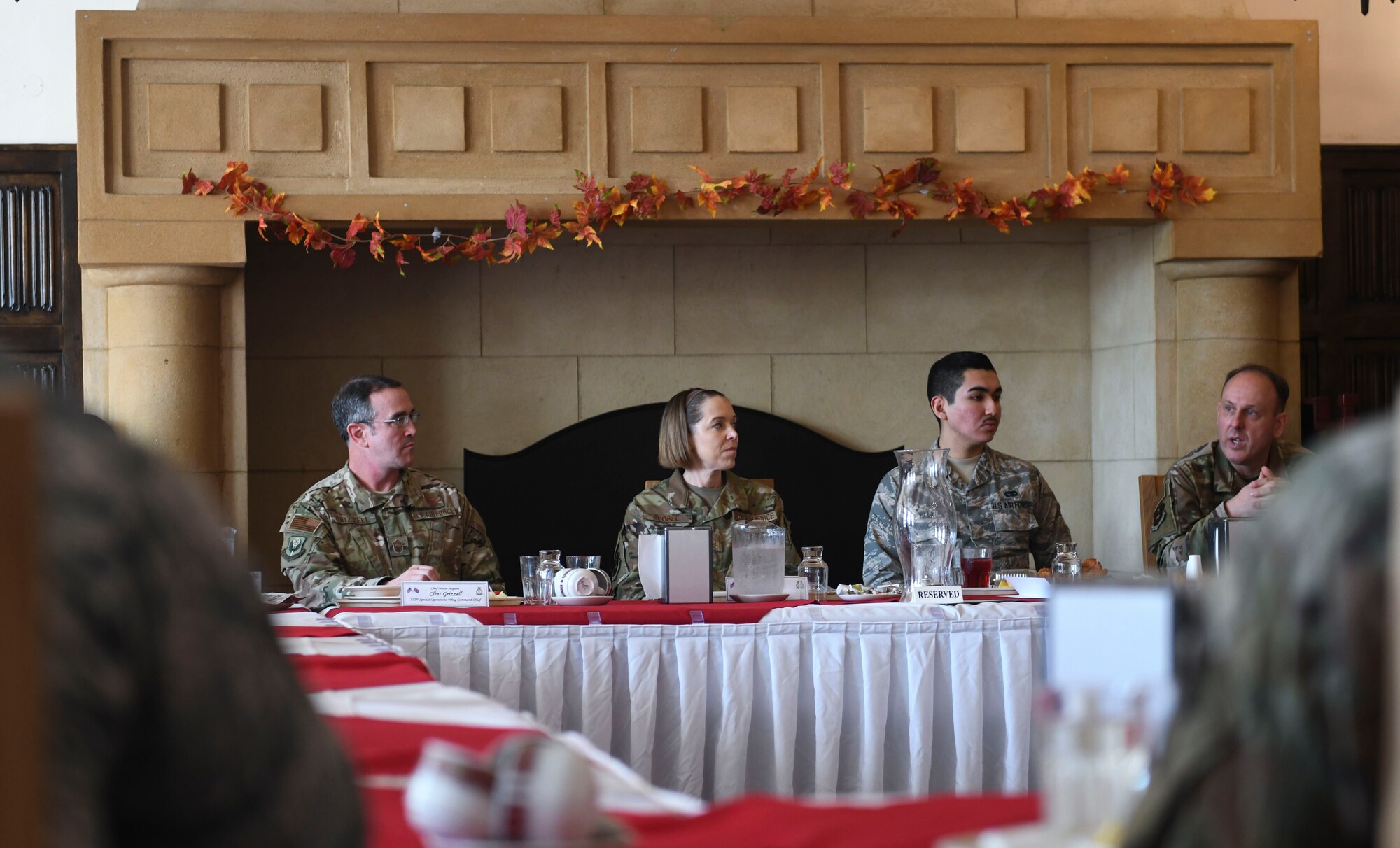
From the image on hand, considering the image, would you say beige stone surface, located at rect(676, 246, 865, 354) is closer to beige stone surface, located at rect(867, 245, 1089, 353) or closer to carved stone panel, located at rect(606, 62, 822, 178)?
beige stone surface, located at rect(867, 245, 1089, 353)

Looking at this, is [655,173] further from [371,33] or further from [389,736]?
[389,736]

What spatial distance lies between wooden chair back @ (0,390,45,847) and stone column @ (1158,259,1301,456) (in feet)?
17.6

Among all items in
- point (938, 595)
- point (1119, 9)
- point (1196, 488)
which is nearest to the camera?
point (938, 595)

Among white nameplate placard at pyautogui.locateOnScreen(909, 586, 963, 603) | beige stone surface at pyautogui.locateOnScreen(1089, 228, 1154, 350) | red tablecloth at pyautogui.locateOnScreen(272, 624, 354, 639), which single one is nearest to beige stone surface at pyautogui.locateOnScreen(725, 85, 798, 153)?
beige stone surface at pyautogui.locateOnScreen(1089, 228, 1154, 350)

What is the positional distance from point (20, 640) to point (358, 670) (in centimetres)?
158

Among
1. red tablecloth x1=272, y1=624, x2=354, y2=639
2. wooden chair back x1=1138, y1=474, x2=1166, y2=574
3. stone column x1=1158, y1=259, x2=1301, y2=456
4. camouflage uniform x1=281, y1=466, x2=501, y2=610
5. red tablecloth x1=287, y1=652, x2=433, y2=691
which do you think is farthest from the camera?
stone column x1=1158, y1=259, x2=1301, y2=456

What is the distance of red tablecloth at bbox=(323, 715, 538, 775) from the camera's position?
1.38 metres

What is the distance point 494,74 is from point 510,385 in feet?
4.47

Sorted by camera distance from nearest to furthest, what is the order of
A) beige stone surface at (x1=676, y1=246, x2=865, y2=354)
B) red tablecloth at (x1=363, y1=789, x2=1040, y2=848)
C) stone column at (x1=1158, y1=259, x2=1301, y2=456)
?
red tablecloth at (x1=363, y1=789, x2=1040, y2=848)
stone column at (x1=1158, y1=259, x2=1301, y2=456)
beige stone surface at (x1=676, y1=246, x2=865, y2=354)

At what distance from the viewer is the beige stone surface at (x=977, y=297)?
20.2 ft

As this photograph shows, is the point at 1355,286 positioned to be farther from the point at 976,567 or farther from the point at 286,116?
the point at 286,116

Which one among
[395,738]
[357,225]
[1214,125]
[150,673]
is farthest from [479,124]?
[150,673]

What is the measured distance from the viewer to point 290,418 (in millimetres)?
5926

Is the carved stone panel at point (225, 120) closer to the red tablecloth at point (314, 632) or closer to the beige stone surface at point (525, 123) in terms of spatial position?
the beige stone surface at point (525, 123)
